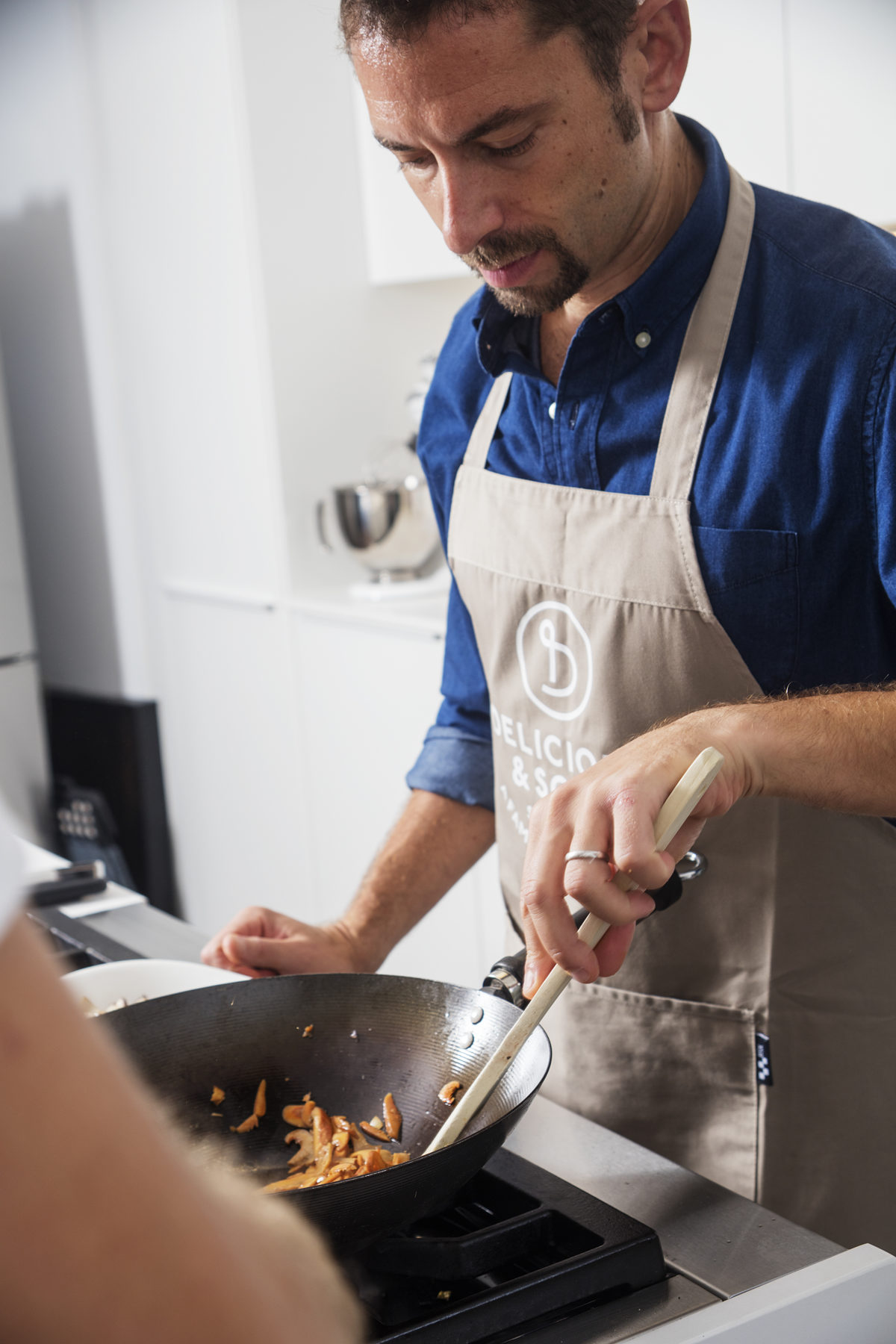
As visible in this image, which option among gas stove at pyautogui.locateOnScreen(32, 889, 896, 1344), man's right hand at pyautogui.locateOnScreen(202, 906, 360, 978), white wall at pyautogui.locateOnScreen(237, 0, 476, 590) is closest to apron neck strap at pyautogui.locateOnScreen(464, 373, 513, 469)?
man's right hand at pyautogui.locateOnScreen(202, 906, 360, 978)

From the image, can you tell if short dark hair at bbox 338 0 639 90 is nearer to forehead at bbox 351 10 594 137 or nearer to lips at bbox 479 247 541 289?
forehead at bbox 351 10 594 137

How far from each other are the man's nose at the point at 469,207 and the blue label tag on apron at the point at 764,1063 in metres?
0.70

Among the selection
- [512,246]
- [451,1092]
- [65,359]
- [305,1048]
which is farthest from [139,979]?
[65,359]

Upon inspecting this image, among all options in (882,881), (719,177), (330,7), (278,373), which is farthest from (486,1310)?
(330,7)

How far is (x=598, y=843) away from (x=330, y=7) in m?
2.45

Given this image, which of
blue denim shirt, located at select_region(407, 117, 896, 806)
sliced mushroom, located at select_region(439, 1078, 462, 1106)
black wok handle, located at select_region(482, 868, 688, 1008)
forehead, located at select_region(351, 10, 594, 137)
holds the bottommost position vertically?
sliced mushroom, located at select_region(439, 1078, 462, 1106)

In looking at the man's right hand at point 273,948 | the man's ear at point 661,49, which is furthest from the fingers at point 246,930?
the man's ear at point 661,49

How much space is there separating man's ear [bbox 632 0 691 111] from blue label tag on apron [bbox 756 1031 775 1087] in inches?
29.9

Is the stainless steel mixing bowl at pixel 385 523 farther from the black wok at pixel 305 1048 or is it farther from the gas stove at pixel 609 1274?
the gas stove at pixel 609 1274

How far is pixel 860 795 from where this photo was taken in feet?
2.98

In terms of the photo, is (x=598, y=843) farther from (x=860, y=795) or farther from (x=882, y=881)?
(x=882, y=881)

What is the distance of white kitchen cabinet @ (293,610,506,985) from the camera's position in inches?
99.5

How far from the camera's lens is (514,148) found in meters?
1.02

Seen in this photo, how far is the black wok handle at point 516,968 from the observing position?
85cm
